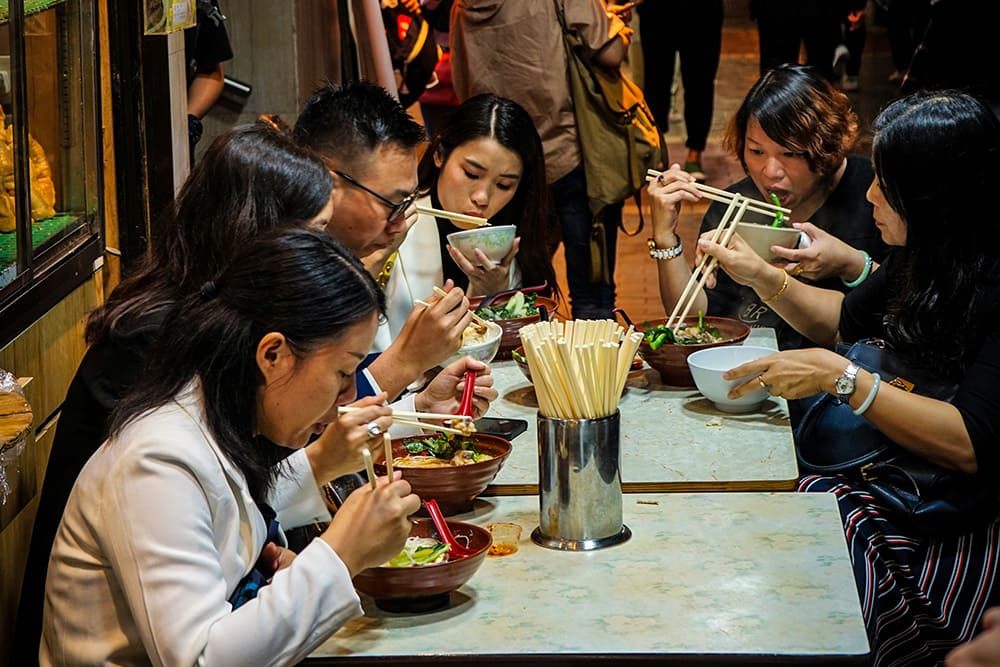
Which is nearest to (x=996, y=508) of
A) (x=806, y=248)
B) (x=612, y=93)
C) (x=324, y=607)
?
(x=806, y=248)

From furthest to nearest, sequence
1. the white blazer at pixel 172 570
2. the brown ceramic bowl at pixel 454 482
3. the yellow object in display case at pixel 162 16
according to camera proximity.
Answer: the yellow object in display case at pixel 162 16 < the brown ceramic bowl at pixel 454 482 < the white blazer at pixel 172 570

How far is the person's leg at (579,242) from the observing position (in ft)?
16.4

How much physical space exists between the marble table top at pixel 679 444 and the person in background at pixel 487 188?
723 millimetres

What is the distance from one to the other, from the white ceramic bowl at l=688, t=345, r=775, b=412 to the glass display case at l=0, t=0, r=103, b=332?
1.42 metres

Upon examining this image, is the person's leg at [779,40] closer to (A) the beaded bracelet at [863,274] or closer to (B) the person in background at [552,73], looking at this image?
(B) the person in background at [552,73]

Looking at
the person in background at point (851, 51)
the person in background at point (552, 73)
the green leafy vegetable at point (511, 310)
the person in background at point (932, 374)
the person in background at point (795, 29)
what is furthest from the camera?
the person in background at point (851, 51)

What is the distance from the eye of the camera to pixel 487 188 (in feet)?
12.7

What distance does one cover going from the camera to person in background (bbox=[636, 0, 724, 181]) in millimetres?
8305

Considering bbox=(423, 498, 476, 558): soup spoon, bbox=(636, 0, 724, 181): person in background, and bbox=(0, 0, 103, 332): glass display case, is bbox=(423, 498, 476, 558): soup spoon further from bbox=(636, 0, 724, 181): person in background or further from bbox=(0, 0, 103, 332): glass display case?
bbox=(636, 0, 724, 181): person in background

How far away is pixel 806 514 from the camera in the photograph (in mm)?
2338

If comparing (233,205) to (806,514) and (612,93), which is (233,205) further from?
(612,93)

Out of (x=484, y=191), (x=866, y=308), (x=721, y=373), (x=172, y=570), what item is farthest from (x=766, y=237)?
(x=172, y=570)

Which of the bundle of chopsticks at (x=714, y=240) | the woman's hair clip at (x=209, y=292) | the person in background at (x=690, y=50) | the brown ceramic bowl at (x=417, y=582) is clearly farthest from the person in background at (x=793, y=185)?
the person in background at (x=690, y=50)

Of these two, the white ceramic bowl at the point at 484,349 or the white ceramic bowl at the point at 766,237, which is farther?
the white ceramic bowl at the point at 766,237
